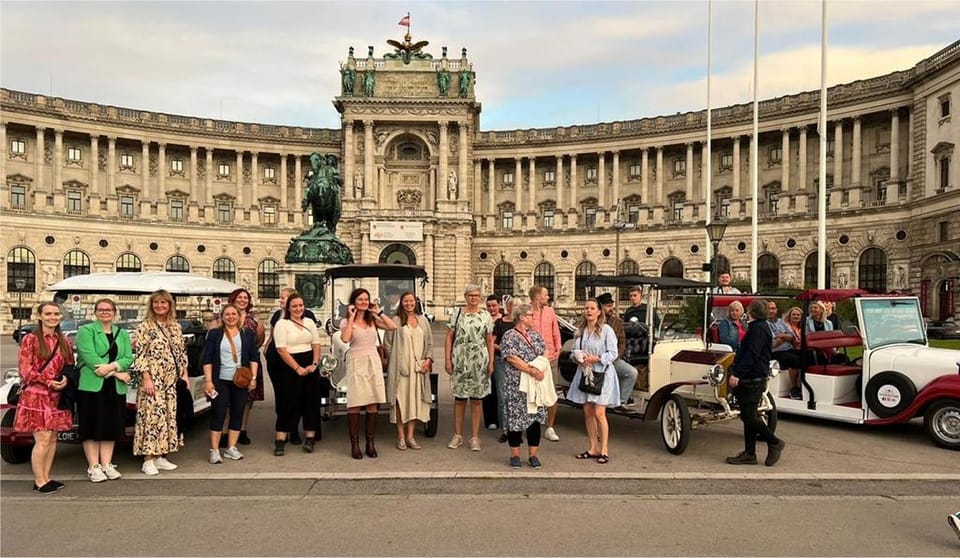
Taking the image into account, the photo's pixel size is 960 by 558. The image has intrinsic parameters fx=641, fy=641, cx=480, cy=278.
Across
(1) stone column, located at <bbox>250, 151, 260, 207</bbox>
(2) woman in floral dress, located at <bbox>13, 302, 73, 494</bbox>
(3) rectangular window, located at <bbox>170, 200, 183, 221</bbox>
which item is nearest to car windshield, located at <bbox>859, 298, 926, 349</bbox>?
(2) woman in floral dress, located at <bbox>13, 302, 73, 494</bbox>

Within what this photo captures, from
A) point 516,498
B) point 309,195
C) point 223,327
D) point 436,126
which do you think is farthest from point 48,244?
point 516,498

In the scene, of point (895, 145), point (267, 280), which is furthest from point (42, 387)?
point (267, 280)

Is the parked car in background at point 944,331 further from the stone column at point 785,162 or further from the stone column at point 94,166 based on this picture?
the stone column at point 94,166

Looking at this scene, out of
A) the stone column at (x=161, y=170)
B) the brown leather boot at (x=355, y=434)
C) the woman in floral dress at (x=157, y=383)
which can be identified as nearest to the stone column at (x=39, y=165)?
the stone column at (x=161, y=170)

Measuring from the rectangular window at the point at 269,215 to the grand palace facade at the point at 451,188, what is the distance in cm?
22

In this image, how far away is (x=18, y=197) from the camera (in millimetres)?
56031

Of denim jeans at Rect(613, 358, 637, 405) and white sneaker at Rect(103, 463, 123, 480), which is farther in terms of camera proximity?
denim jeans at Rect(613, 358, 637, 405)

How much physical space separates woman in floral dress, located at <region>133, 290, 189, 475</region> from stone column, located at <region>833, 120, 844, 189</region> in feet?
183

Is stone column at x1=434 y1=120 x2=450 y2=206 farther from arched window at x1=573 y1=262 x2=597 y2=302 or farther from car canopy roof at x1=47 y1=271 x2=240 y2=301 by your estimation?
car canopy roof at x1=47 y1=271 x2=240 y2=301

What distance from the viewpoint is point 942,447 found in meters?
9.62

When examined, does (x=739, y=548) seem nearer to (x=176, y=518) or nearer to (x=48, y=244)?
(x=176, y=518)

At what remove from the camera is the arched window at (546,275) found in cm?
6347

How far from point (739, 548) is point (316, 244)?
758 inches

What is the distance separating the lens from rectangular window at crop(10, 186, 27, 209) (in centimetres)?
5569
